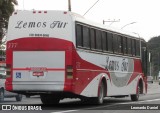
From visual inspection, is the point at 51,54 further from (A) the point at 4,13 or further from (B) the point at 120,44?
(A) the point at 4,13

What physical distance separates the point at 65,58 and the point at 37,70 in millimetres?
1125

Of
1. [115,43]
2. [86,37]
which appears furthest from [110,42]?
[86,37]

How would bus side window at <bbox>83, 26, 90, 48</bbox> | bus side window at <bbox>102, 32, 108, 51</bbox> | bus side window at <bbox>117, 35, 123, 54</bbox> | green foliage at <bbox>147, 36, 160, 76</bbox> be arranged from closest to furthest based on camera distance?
bus side window at <bbox>83, 26, 90, 48</bbox>
bus side window at <bbox>102, 32, 108, 51</bbox>
bus side window at <bbox>117, 35, 123, 54</bbox>
green foliage at <bbox>147, 36, 160, 76</bbox>

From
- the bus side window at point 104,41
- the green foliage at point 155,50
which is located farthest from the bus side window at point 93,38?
the green foliage at point 155,50

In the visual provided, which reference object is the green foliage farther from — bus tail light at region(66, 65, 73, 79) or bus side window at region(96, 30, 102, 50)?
bus tail light at region(66, 65, 73, 79)

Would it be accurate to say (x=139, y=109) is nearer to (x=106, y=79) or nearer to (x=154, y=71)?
(x=106, y=79)

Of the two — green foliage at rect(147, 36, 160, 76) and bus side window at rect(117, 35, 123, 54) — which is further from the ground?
green foliage at rect(147, 36, 160, 76)

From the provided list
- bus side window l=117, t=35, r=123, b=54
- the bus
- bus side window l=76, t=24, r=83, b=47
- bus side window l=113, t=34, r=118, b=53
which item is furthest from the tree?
bus side window l=76, t=24, r=83, b=47

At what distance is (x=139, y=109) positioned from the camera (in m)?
20.1

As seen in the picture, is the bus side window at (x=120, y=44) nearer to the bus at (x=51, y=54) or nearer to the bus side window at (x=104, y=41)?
the bus side window at (x=104, y=41)

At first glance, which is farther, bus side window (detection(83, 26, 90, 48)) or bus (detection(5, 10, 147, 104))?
bus side window (detection(83, 26, 90, 48))

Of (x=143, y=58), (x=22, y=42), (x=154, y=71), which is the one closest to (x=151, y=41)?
(x=154, y=71)

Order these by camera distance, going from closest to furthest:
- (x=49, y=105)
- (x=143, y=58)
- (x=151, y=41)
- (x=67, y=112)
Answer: (x=67, y=112) → (x=49, y=105) → (x=143, y=58) → (x=151, y=41)

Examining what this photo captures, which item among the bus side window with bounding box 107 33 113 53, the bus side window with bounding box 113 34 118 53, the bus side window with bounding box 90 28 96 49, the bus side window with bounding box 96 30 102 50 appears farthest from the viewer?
the bus side window with bounding box 113 34 118 53
